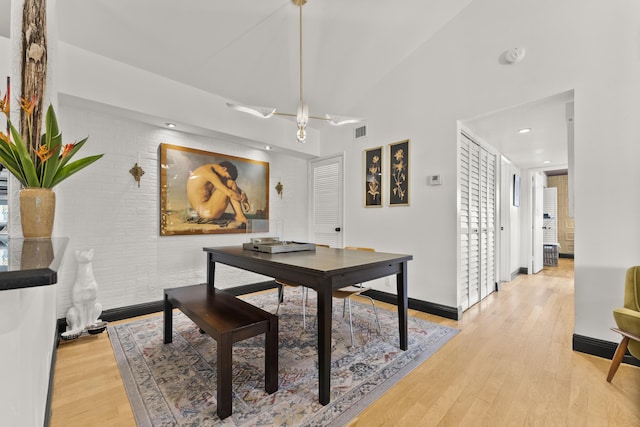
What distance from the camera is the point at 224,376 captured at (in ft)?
5.34

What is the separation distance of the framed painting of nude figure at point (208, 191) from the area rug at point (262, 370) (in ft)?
3.86

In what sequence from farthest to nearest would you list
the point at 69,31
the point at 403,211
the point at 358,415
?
the point at 403,211 → the point at 69,31 → the point at 358,415

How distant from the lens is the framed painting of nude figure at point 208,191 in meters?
3.45

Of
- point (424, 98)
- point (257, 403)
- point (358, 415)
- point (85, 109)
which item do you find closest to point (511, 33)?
point (424, 98)

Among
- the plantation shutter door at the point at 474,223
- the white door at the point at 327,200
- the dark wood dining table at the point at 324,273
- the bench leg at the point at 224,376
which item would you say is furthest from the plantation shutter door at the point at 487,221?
the bench leg at the point at 224,376

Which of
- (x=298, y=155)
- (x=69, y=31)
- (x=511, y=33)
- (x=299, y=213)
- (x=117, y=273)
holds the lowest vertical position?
(x=117, y=273)

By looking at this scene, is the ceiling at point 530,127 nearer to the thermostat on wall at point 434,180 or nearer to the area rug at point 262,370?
the thermostat on wall at point 434,180

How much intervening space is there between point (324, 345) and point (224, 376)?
0.59 m

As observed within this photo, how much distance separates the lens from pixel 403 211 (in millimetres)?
3660

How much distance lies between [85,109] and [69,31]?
0.70 meters

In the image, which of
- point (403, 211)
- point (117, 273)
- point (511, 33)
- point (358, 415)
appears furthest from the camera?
point (403, 211)

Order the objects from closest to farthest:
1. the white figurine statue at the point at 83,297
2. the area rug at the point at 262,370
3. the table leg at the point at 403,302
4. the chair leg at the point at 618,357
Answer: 1. the area rug at the point at 262,370
2. the chair leg at the point at 618,357
3. the table leg at the point at 403,302
4. the white figurine statue at the point at 83,297

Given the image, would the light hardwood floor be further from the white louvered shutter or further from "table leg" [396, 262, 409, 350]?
the white louvered shutter

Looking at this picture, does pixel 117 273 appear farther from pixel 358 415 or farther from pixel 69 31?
pixel 358 415
